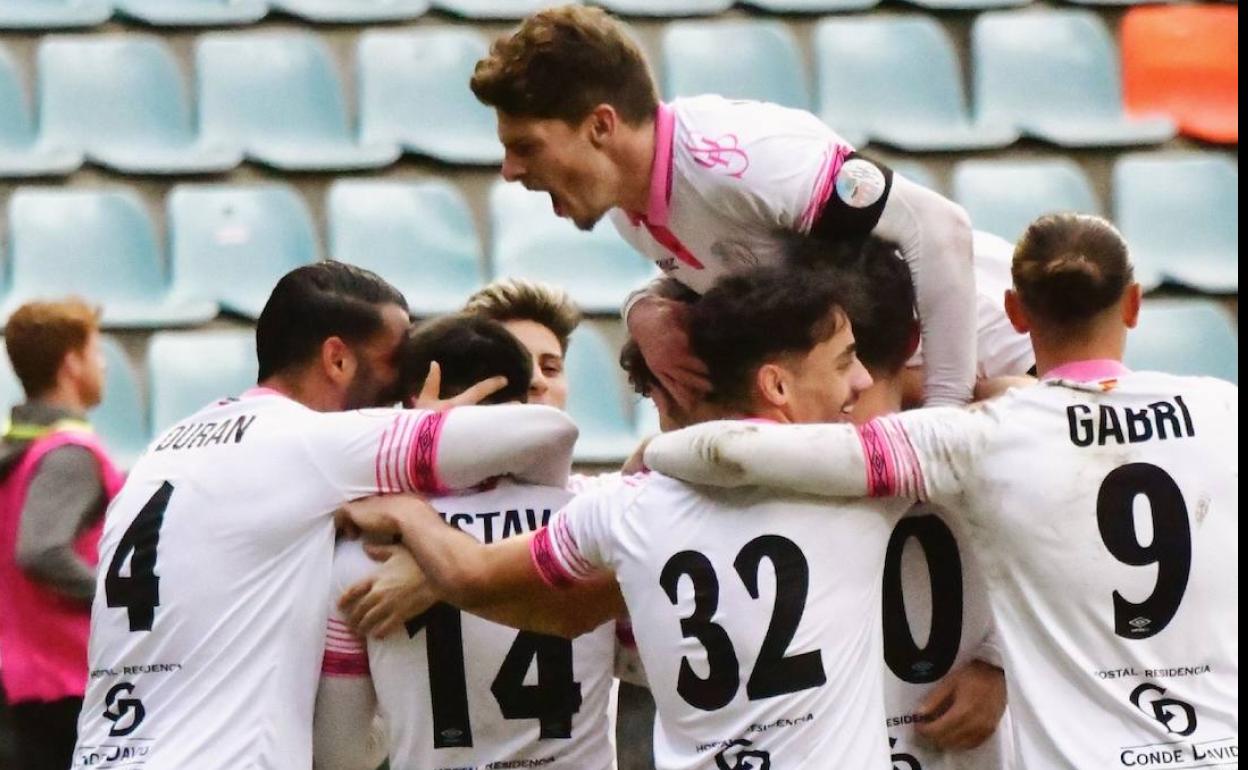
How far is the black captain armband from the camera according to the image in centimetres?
293

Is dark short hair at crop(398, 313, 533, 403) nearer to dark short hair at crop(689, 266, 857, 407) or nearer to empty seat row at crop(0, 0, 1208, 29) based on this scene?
dark short hair at crop(689, 266, 857, 407)

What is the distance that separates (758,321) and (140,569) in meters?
1.12

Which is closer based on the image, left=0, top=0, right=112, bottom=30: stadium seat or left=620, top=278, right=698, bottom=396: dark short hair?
left=620, top=278, right=698, bottom=396: dark short hair

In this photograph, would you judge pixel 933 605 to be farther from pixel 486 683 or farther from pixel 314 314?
pixel 314 314

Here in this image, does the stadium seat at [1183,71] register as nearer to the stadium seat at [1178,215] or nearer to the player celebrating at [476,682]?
the stadium seat at [1178,215]

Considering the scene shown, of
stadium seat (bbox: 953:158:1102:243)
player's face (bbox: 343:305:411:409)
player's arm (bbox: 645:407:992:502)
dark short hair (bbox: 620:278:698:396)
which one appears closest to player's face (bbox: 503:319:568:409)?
dark short hair (bbox: 620:278:698:396)

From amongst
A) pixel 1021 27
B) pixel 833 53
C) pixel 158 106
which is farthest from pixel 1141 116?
pixel 158 106

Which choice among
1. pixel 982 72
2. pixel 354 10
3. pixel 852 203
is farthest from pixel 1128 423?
pixel 354 10

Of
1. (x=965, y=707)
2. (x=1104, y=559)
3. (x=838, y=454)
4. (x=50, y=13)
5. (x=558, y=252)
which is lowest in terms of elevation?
(x=965, y=707)

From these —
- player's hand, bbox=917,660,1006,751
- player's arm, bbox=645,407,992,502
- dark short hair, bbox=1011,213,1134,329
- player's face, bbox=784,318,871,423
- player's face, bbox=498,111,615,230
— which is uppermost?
player's face, bbox=498,111,615,230

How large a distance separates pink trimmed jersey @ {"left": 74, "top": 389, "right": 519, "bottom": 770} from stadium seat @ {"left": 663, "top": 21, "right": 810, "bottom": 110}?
3.57 metres

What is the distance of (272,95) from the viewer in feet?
20.9

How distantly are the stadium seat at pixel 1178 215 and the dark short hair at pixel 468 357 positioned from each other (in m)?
3.53

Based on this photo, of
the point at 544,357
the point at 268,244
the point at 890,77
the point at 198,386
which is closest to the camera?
the point at 544,357
